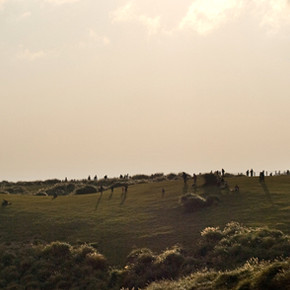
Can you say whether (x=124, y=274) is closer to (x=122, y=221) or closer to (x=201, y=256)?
(x=201, y=256)

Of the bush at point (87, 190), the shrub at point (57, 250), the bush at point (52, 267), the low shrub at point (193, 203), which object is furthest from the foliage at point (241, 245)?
the bush at point (87, 190)

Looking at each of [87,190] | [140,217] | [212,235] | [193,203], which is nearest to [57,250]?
[140,217]

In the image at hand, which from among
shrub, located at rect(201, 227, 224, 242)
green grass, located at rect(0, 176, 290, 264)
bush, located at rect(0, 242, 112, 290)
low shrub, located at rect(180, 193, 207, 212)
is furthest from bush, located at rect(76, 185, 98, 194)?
shrub, located at rect(201, 227, 224, 242)

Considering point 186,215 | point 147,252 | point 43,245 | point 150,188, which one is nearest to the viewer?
point 147,252

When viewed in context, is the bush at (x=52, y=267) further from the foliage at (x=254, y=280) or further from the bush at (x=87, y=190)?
the bush at (x=87, y=190)

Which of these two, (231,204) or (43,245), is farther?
(231,204)

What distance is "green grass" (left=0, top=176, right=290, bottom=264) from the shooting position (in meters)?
45.0

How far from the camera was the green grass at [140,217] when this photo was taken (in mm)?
45031

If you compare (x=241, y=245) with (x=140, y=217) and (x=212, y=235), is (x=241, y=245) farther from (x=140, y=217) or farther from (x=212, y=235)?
(x=140, y=217)

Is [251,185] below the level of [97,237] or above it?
above

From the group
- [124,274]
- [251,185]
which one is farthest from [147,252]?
[251,185]

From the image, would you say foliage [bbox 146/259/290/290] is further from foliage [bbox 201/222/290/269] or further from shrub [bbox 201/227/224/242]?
shrub [bbox 201/227/224/242]

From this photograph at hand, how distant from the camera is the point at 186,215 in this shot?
51.9 meters

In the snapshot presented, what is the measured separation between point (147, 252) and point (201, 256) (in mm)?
5373
